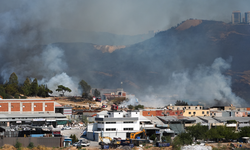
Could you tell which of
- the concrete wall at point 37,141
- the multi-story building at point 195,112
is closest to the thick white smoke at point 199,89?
the multi-story building at point 195,112

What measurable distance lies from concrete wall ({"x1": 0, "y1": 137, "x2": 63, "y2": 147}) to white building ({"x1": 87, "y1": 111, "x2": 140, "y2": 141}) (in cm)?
645

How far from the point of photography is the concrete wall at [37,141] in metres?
40.4

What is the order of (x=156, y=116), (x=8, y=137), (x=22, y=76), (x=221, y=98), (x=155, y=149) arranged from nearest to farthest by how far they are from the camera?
(x=8, y=137)
(x=155, y=149)
(x=156, y=116)
(x=22, y=76)
(x=221, y=98)

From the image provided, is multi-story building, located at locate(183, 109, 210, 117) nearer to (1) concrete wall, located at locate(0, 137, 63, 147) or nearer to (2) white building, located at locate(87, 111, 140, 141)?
(2) white building, located at locate(87, 111, 140, 141)

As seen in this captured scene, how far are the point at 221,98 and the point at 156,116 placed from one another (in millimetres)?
84424

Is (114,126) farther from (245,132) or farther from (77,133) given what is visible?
(245,132)

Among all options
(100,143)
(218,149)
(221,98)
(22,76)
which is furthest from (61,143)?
(221,98)

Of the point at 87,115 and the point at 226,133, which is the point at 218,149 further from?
the point at 87,115

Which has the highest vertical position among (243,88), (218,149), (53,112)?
(243,88)

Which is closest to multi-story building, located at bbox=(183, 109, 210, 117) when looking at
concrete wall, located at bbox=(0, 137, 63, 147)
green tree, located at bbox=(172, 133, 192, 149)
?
green tree, located at bbox=(172, 133, 192, 149)

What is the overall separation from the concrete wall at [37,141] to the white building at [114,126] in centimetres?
645

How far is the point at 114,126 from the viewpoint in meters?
49.7

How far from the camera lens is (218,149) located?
4491cm

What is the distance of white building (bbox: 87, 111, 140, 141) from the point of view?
4833 centimetres
